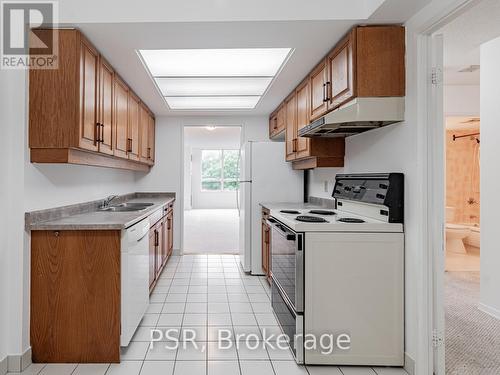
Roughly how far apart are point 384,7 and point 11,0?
7.46ft

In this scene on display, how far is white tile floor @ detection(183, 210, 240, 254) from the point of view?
5426 mm

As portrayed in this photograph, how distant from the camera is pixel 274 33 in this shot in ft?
7.15

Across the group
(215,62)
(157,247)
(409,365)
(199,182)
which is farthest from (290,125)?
(199,182)

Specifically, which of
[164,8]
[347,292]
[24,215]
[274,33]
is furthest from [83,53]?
[347,292]

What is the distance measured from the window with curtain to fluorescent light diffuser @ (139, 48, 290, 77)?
9062mm

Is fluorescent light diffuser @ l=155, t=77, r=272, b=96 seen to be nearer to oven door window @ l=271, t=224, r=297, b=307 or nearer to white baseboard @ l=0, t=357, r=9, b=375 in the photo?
oven door window @ l=271, t=224, r=297, b=307

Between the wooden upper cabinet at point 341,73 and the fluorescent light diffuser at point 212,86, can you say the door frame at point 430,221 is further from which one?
the fluorescent light diffuser at point 212,86

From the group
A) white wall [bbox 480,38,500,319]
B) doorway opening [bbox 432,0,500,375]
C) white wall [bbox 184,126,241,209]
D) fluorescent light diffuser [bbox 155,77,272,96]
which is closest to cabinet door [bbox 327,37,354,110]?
doorway opening [bbox 432,0,500,375]

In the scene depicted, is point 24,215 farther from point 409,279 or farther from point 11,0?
point 409,279

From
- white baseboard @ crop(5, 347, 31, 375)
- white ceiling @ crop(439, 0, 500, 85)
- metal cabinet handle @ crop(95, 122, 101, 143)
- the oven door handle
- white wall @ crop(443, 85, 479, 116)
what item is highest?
white ceiling @ crop(439, 0, 500, 85)

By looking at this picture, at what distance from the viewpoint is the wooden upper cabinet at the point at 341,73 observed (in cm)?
213

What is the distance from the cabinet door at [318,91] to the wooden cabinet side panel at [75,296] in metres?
1.89

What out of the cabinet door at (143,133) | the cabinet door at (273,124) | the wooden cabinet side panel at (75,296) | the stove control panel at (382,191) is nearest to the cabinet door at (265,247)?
the stove control panel at (382,191)

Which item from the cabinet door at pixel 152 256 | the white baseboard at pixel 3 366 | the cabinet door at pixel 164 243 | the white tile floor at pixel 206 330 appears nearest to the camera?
the white baseboard at pixel 3 366
